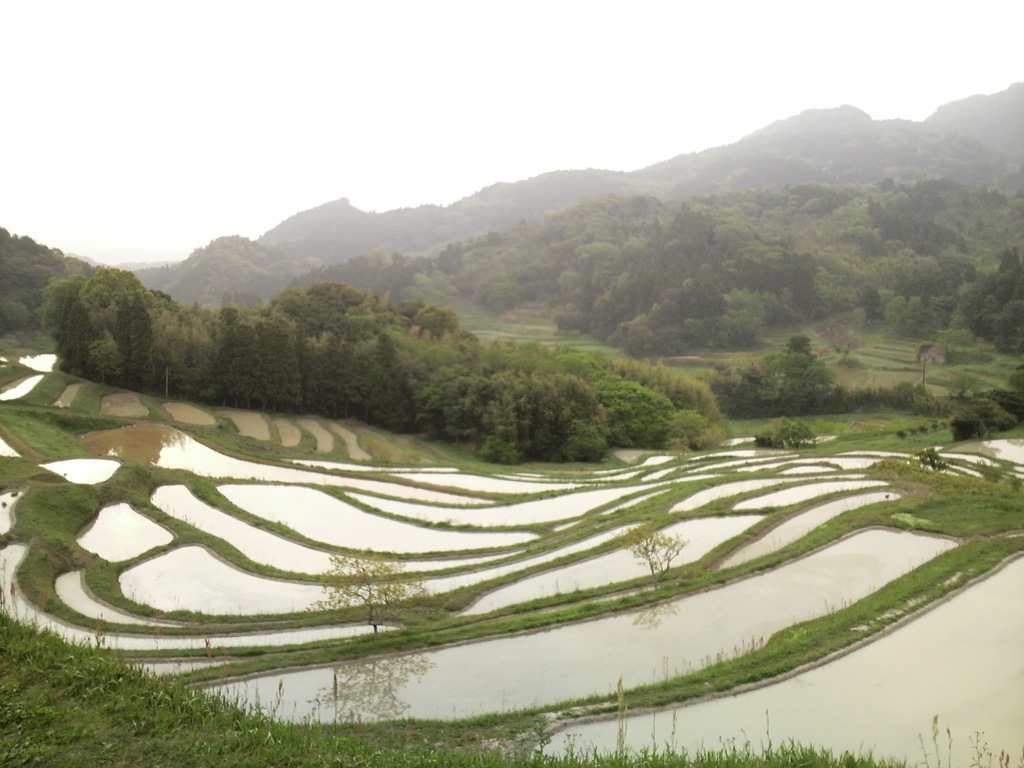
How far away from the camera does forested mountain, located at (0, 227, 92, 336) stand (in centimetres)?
5197

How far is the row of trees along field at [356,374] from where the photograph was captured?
34594 millimetres

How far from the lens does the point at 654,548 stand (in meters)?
13.5

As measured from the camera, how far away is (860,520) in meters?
15.4

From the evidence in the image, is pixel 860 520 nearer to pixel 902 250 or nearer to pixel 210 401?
pixel 210 401

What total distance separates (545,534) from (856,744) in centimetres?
1232

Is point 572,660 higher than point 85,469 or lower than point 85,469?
lower

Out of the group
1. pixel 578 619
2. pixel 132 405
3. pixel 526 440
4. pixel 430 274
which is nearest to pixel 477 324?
pixel 430 274

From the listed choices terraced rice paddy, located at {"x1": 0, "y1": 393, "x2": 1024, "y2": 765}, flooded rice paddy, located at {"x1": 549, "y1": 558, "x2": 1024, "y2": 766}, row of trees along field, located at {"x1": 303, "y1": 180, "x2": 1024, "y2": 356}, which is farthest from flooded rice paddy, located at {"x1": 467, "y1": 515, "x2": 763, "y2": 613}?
row of trees along field, located at {"x1": 303, "y1": 180, "x2": 1024, "y2": 356}

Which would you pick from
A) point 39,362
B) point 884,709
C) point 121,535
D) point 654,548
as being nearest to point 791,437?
point 654,548

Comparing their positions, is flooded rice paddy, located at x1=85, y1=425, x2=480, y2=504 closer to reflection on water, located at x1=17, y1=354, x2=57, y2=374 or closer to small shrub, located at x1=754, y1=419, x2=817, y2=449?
reflection on water, located at x1=17, y1=354, x2=57, y2=374

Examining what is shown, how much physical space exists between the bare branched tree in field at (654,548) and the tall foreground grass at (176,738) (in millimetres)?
6518

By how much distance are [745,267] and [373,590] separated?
86.7 m

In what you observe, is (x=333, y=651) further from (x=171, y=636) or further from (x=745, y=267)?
(x=745, y=267)

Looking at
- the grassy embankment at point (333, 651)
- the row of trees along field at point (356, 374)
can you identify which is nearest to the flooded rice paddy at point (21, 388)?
the row of trees along field at point (356, 374)
